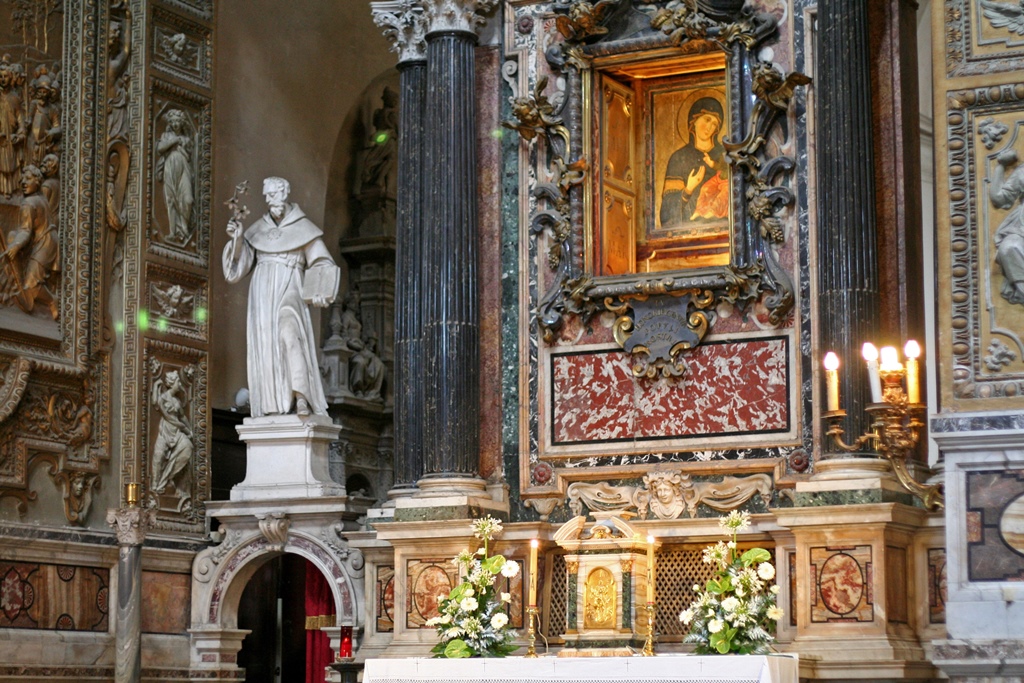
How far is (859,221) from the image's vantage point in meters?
13.0

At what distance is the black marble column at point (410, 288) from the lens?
1452cm

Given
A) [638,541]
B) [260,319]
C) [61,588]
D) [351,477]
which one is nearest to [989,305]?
[638,541]

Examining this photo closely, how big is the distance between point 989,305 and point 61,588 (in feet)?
25.9

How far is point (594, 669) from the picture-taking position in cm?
1157

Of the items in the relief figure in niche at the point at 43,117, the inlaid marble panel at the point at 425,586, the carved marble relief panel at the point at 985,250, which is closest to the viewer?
the carved marble relief panel at the point at 985,250

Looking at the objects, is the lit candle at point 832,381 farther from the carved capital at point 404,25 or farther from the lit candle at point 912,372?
the carved capital at point 404,25

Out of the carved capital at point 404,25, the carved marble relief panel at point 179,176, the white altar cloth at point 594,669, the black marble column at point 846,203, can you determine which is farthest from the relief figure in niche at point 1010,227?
the carved marble relief panel at point 179,176

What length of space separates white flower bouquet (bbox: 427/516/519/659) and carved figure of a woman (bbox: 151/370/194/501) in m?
4.35

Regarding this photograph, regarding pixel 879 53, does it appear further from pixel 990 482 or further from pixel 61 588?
pixel 61 588

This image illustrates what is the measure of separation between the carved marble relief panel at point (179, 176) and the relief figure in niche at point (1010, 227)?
7.89m

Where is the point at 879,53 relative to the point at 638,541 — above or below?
above

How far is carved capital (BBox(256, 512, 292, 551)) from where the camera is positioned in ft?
50.5

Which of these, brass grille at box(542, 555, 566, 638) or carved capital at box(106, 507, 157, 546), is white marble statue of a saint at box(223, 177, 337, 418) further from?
brass grille at box(542, 555, 566, 638)

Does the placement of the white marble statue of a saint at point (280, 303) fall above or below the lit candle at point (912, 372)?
above
